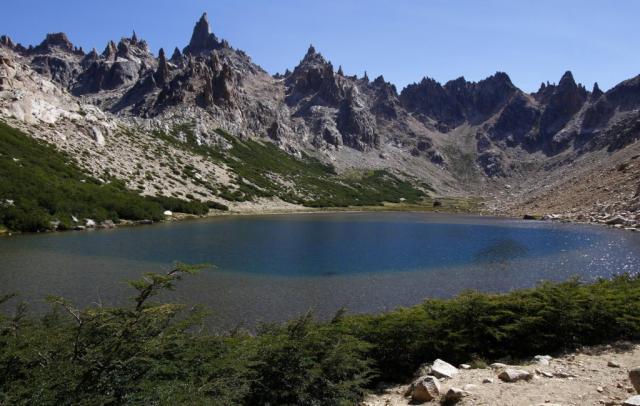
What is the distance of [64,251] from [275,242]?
26.7 metres

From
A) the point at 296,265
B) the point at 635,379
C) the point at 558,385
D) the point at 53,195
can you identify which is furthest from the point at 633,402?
the point at 53,195

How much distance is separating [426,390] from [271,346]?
511 centimetres

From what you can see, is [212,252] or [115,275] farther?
[212,252]

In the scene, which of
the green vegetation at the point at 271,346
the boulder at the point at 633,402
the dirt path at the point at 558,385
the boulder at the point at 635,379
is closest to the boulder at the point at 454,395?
the dirt path at the point at 558,385

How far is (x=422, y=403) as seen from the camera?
1400 cm

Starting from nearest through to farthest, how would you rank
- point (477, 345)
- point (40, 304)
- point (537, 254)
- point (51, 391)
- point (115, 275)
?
point (51, 391) → point (477, 345) → point (40, 304) → point (115, 275) → point (537, 254)

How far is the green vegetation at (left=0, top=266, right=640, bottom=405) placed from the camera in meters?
10.8

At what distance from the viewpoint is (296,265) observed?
4662 cm

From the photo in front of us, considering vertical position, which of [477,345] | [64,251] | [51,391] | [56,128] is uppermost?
[56,128]

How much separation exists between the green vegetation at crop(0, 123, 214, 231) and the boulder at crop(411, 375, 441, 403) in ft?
233

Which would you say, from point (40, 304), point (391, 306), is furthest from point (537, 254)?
point (40, 304)

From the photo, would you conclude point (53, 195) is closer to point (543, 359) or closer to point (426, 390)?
point (426, 390)

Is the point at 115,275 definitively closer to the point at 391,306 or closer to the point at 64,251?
the point at 64,251

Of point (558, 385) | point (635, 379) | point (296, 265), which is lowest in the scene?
point (296, 265)
